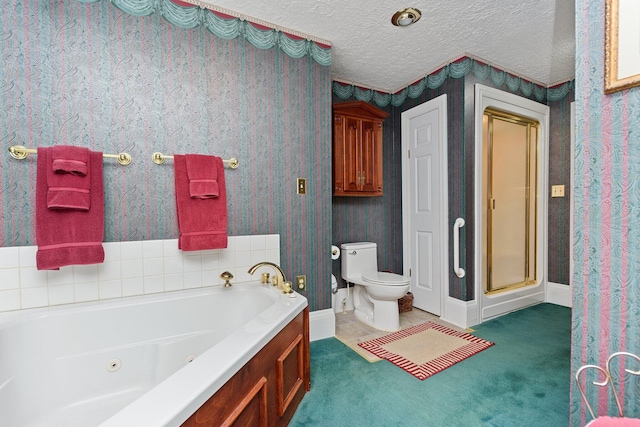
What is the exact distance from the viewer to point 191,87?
1.84m

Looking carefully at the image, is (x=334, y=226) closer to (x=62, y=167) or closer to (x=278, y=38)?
(x=278, y=38)

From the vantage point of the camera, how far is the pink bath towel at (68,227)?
142cm

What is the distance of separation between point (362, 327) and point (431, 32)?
2.42 meters

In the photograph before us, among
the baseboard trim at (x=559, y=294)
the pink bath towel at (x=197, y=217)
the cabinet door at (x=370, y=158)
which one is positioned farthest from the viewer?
the baseboard trim at (x=559, y=294)

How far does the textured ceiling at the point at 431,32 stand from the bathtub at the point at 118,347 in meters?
1.84

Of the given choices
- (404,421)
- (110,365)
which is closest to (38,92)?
(110,365)

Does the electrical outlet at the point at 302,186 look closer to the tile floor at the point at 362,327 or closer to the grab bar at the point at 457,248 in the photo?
the tile floor at the point at 362,327

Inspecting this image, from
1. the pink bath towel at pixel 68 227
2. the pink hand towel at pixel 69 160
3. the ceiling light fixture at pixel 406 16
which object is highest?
the ceiling light fixture at pixel 406 16

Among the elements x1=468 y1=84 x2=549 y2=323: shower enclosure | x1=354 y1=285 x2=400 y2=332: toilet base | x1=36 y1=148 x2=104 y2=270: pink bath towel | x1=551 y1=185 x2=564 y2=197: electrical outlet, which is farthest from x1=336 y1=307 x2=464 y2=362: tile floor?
x1=551 y1=185 x2=564 y2=197: electrical outlet

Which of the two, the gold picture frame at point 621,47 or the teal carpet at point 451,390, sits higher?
the gold picture frame at point 621,47

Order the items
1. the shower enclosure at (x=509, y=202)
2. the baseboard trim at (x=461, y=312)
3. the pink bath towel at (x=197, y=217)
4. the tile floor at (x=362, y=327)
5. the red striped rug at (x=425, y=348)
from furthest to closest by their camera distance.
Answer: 1. the shower enclosure at (x=509, y=202)
2. the baseboard trim at (x=461, y=312)
3. the tile floor at (x=362, y=327)
4. the red striped rug at (x=425, y=348)
5. the pink bath towel at (x=197, y=217)

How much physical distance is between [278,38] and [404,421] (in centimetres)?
250

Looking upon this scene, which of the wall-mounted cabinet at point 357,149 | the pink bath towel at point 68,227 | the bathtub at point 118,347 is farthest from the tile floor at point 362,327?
the pink bath towel at point 68,227

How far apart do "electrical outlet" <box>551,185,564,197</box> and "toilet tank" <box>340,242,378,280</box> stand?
6.54ft
